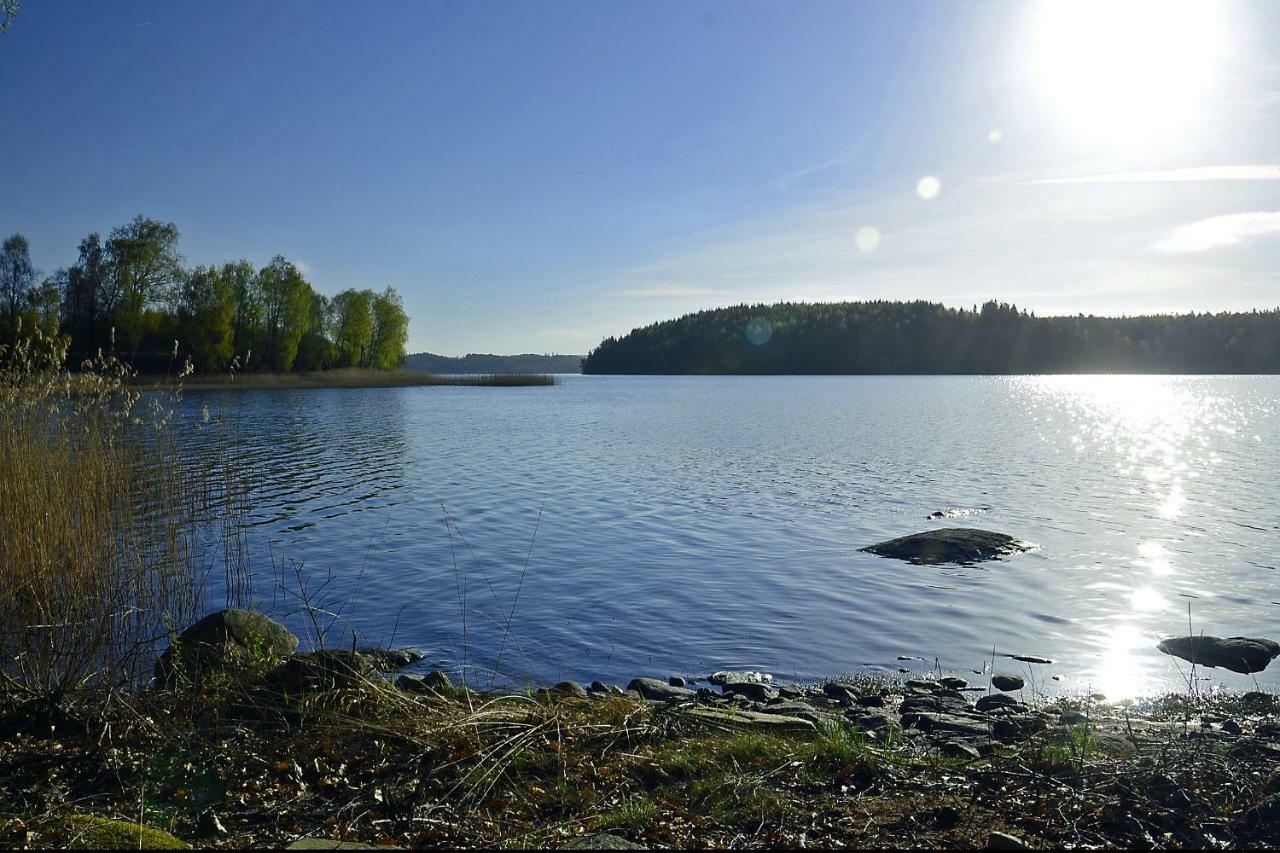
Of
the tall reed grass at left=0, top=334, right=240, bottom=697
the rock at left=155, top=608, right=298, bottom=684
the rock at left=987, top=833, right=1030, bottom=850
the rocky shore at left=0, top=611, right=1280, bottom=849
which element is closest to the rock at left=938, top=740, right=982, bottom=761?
the rocky shore at left=0, top=611, right=1280, bottom=849

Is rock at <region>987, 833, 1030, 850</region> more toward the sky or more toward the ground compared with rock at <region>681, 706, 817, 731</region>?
more toward the sky

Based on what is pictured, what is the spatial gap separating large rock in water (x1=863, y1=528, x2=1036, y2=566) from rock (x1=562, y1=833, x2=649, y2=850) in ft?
39.4

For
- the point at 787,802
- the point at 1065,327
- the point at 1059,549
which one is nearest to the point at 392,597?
the point at 787,802

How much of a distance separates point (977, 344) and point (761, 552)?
175655 mm

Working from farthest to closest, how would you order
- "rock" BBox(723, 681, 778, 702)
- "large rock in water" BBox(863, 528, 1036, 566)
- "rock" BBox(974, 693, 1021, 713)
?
"large rock in water" BBox(863, 528, 1036, 566) → "rock" BBox(723, 681, 778, 702) → "rock" BBox(974, 693, 1021, 713)

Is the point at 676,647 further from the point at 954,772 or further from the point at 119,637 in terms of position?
the point at 119,637

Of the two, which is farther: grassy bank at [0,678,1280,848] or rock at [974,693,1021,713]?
rock at [974,693,1021,713]

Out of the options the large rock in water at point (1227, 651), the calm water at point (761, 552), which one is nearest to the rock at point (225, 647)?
the calm water at point (761, 552)

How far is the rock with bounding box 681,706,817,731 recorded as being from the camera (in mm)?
6875

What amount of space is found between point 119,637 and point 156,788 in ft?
18.4

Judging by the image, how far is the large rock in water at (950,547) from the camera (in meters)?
15.6

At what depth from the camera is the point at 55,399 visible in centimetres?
1088

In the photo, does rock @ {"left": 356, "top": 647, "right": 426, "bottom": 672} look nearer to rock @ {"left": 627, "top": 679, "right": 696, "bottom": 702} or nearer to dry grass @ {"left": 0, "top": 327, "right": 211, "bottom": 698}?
dry grass @ {"left": 0, "top": 327, "right": 211, "bottom": 698}

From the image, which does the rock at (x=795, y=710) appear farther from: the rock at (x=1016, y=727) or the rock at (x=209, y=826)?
the rock at (x=209, y=826)
